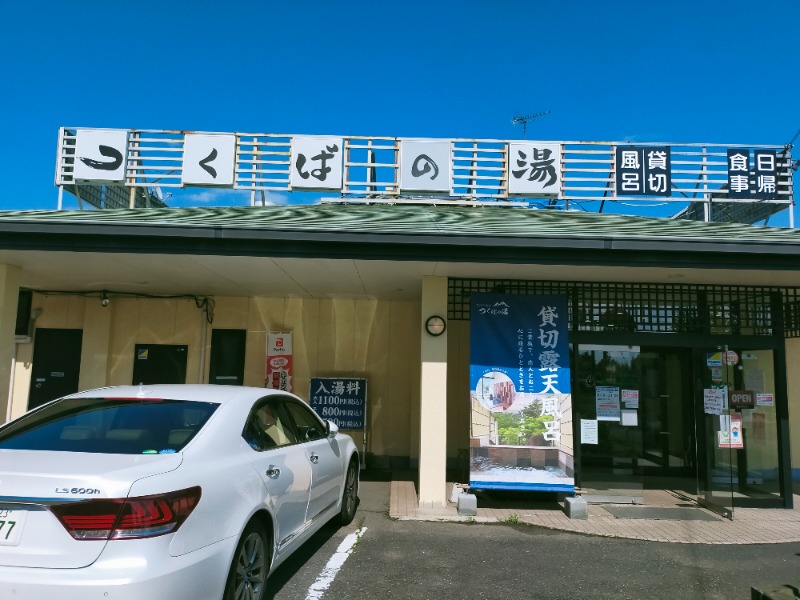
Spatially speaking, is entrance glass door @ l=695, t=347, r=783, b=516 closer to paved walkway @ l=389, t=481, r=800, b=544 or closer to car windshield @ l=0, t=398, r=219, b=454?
paved walkway @ l=389, t=481, r=800, b=544

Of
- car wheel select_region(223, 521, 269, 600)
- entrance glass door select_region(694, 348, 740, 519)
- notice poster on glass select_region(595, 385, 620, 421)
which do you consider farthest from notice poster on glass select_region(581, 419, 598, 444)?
car wheel select_region(223, 521, 269, 600)

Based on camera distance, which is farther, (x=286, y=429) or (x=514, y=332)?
(x=514, y=332)

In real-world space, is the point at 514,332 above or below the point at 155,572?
above

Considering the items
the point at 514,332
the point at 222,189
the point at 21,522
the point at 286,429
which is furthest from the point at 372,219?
the point at 21,522

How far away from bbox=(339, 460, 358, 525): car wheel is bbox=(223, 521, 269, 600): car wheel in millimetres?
2284

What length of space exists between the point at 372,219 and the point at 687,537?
16.8 feet

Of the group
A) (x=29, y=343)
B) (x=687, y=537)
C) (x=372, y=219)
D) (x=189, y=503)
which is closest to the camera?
(x=189, y=503)

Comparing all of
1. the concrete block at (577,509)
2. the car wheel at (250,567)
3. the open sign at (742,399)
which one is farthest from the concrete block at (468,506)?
the open sign at (742,399)

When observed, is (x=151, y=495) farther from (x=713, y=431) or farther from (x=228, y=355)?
(x=228, y=355)

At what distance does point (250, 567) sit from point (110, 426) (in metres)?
1.25

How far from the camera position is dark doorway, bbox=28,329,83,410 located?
1059 centimetres

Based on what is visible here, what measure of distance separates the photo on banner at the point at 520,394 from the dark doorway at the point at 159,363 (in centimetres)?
553

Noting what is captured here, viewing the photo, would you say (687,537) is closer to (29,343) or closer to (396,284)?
(396,284)

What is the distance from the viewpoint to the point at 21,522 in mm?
2896
